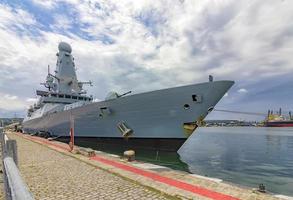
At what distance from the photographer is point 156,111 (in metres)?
17.5

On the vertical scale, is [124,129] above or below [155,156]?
above

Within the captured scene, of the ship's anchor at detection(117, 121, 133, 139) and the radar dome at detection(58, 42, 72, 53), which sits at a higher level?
the radar dome at detection(58, 42, 72, 53)

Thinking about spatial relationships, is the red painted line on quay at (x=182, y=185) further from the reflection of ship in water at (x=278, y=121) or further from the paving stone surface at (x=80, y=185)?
the reflection of ship in water at (x=278, y=121)

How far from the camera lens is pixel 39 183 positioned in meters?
7.47

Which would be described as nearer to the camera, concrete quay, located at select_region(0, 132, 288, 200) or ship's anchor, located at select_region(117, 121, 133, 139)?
concrete quay, located at select_region(0, 132, 288, 200)

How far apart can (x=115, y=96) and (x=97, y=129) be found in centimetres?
359

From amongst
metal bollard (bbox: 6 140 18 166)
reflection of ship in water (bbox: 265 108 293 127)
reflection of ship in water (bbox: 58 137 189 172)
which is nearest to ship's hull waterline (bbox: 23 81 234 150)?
reflection of ship in water (bbox: 58 137 189 172)

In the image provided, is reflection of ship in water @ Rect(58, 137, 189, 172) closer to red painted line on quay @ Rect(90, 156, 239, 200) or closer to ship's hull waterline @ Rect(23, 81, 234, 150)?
ship's hull waterline @ Rect(23, 81, 234, 150)

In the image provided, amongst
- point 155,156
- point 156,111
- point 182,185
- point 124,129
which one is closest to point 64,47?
point 124,129

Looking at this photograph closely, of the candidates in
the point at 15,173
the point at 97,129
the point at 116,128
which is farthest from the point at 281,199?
the point at 97,129

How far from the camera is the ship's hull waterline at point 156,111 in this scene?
54.0 feet

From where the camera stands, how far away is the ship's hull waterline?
1647cm

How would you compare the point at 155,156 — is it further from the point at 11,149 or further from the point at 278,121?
the point at 278,121

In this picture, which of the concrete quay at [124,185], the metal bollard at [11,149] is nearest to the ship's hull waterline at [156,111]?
Answer: the concrete quay at [124,185]
